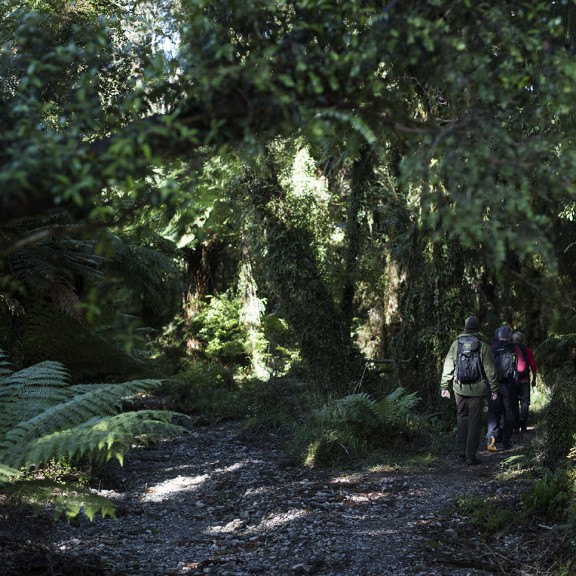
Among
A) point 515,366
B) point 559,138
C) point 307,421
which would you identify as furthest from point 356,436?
point 559,138

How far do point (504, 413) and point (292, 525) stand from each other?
455cm

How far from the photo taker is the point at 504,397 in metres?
9.73

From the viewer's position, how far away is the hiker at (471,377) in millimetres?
8516

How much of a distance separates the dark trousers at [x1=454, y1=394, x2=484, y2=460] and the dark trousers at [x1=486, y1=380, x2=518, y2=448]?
0.76m

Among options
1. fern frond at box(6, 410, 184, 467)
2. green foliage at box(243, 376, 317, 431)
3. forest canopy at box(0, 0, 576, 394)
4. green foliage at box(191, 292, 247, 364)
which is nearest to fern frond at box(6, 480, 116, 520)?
fern frond at box(6, 410, 184, 467)

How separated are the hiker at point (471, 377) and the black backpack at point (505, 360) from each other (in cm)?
122

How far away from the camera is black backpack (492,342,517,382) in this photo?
9.87 m

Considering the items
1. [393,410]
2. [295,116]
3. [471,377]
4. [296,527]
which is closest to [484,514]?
[296,527]

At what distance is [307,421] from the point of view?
9367 millimetres

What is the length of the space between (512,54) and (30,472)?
5957mm

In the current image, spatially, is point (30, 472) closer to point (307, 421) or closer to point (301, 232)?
point (307, 421)

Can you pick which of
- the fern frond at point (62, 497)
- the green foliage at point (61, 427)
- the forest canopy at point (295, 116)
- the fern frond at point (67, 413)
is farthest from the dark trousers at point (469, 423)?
the fern frond at point (62, 497)

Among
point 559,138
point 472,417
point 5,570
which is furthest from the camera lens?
point 472,417

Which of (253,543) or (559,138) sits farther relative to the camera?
(253,543)
